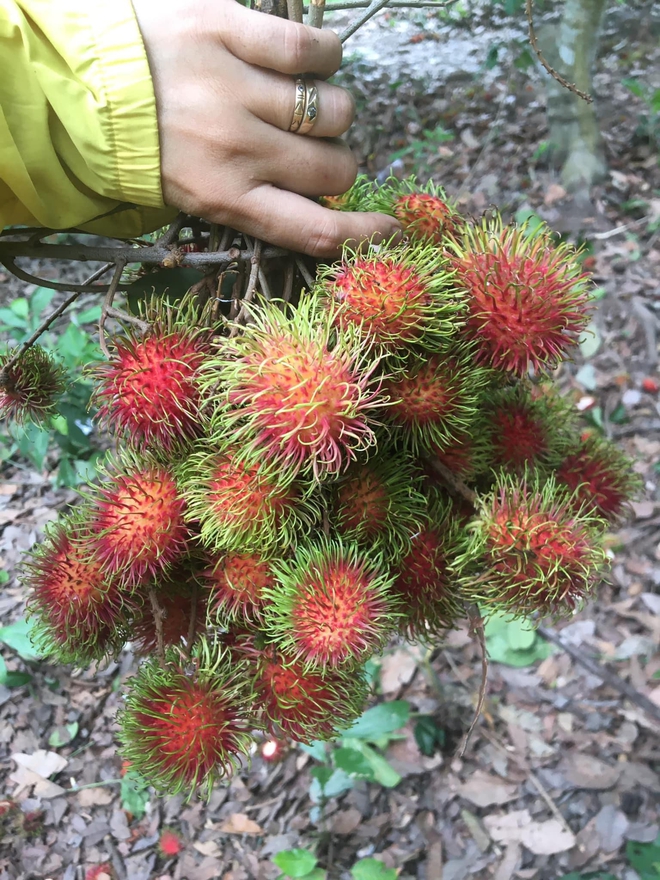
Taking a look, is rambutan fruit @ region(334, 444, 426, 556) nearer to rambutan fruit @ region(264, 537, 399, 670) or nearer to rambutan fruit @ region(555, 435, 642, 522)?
rambutan fruit @ region(264, 537, 399, 670)

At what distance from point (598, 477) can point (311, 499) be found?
45 cm

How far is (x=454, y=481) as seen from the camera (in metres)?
0.85

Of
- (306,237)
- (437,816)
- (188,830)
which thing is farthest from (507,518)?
(188,830)

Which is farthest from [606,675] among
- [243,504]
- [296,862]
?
[243,504]

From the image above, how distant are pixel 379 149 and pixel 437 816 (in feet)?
9.26

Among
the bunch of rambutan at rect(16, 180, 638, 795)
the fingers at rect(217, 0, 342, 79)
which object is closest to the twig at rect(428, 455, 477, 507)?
the bunch of rambutan at rect(16, 180, 638, 795)

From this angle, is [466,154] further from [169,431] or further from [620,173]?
[169,431]

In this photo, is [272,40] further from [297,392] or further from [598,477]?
[598,477]

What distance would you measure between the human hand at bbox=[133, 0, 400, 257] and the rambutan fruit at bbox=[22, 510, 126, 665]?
0.41 metres

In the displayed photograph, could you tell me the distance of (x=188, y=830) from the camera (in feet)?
4.94

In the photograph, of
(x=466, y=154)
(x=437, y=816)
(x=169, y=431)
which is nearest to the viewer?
(x=169, y=431)

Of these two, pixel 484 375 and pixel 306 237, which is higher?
pixel 306 237

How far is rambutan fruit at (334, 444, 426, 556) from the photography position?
0.76 meters

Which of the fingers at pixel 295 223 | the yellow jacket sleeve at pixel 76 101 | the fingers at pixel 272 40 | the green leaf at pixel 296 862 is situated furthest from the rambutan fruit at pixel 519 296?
the green leaf at pixel 296 862
